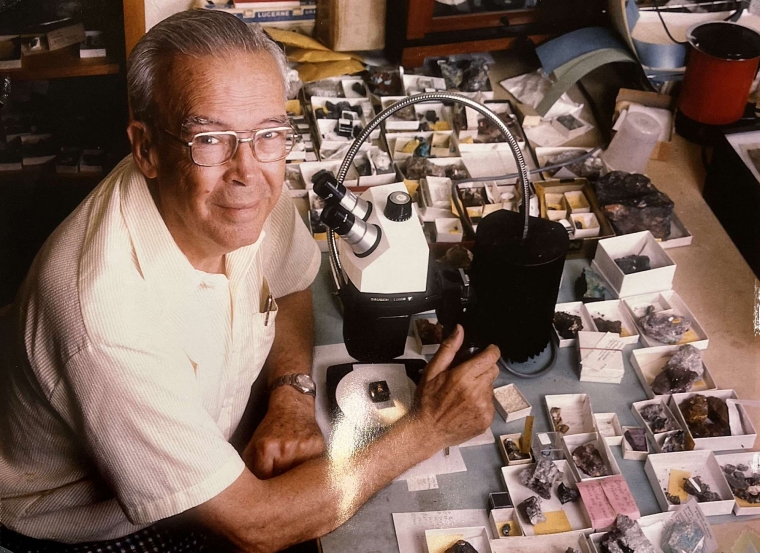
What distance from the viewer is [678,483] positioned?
1.47m

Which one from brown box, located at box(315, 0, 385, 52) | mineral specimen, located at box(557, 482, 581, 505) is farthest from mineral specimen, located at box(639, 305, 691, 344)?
brown box, located at box(315, 0, 385, 52)

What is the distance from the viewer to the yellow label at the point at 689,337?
1716 mm

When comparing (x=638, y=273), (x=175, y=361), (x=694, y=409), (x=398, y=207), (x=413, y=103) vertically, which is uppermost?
(x=413, y=103)

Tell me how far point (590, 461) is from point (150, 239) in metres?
0.93

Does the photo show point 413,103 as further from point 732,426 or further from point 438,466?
point 732,426

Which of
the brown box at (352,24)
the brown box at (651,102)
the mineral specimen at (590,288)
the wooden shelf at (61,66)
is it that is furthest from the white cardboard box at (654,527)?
the wooden shelf at (61,66)

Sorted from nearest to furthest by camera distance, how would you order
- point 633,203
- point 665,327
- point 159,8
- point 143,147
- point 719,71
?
point 143,147
point 665,327
point 633,203
point 719,71
point 159,8

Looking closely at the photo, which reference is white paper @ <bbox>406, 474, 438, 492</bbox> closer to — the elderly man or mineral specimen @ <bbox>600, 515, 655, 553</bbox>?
the elderly man

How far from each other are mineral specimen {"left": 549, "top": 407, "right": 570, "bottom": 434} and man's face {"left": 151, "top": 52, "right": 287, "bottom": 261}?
726 millimetres

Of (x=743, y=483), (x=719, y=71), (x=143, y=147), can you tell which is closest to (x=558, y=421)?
(x=743, y=483)

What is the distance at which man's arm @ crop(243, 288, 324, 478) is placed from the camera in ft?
4.78

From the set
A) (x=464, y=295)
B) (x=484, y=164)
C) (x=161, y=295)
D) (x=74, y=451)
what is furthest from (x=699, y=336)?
(x=74, y=451)

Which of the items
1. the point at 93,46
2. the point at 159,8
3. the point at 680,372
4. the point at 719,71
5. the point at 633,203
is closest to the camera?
the point at 680,372

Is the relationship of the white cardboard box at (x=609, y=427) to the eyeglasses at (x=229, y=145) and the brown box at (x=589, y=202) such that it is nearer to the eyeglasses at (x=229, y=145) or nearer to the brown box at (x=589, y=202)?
the brown box at (x=589, y=202)
